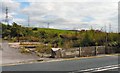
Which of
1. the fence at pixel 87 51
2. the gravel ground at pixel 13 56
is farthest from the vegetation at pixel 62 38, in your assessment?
the gravel ground at pixel 13 56

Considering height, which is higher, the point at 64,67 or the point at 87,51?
the point at 87,51

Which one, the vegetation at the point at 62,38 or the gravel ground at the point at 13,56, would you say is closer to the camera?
the gravel ground at the point at 13,56

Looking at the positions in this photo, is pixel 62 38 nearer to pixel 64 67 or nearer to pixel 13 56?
pixel 13 56

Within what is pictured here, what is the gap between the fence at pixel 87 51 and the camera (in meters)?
22.8

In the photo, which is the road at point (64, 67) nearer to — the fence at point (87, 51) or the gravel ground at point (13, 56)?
the gravel ground at point (13, 56)

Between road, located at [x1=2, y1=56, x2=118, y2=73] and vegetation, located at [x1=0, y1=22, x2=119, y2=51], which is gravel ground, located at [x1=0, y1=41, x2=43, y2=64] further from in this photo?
road, located at [x1=2, y1=56, x2=118, y2=73]

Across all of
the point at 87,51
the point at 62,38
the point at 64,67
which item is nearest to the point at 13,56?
the point at 87,51

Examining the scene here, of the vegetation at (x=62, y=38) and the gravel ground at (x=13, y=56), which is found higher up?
the vegetation at (x=62, y=38)

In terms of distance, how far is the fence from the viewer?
22775 millimetres

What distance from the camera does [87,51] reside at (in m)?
24.4

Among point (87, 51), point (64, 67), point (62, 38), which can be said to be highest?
point (62, 38)

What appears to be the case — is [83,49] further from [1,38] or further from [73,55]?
[1,38]

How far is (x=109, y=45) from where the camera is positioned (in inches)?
1086

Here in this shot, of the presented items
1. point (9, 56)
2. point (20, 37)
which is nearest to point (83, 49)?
point (9, 56)
